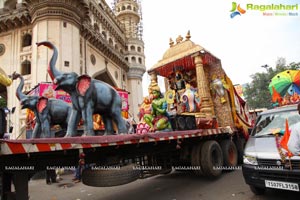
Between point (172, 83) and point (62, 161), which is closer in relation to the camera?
point (62, 161)

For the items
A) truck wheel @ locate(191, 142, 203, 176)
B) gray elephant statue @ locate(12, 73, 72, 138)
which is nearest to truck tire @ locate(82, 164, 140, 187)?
truck wheel @ locate(191, 142, 203, 176)

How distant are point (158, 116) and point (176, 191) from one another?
82.4 inches

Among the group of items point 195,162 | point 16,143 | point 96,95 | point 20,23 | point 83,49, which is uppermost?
point 20,23

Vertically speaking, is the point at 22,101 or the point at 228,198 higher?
the point at 22,101

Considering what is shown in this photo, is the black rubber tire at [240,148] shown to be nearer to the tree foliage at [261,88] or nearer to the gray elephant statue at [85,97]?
the gray elephant statue at [85,97]

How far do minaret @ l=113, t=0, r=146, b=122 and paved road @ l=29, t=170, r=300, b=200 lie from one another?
963 inches

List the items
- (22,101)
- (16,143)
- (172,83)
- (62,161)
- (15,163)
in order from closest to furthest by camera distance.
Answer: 1. (16,143)
2. (15,163)
3. (62,161)
4. (22,101)
5. (172,83)

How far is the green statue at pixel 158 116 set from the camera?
248 inches

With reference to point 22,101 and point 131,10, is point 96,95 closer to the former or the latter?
point 22,101

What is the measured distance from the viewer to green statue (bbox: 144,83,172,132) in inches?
248

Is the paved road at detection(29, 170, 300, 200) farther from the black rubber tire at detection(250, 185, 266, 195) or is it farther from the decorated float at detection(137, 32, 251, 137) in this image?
the decorated float at detection(137, 32, 251, 137)

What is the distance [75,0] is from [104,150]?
1674 centimetres

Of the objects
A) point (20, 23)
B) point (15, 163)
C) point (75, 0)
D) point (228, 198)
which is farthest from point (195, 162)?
point (20, 23)

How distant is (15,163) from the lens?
258 centimetres
